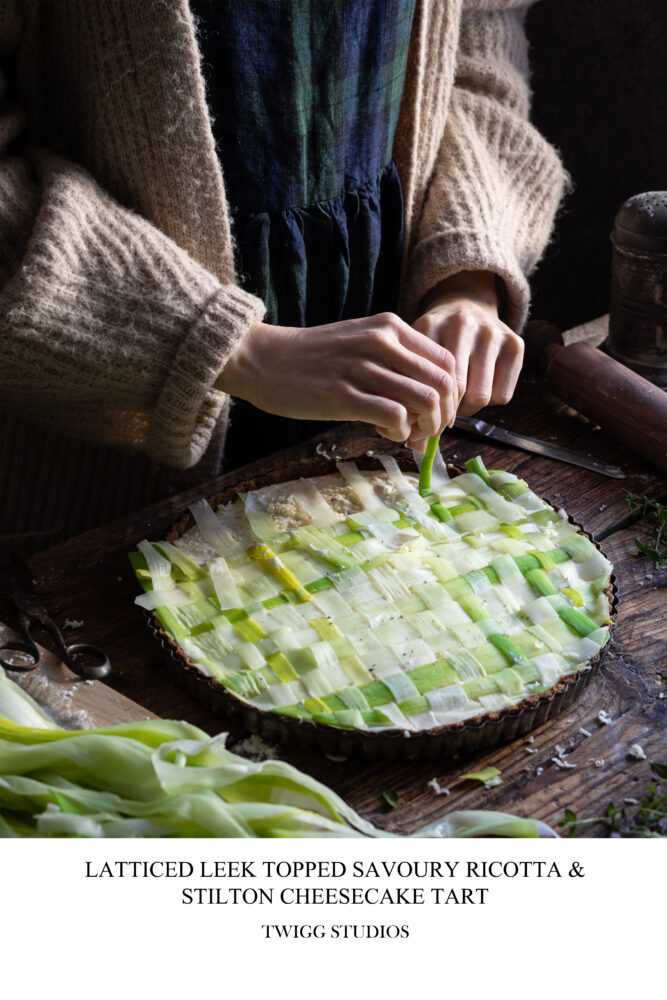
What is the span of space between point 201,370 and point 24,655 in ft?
1.05

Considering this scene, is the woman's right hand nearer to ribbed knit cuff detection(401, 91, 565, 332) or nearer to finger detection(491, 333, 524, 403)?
finger detection(491, 333, 524, 403)

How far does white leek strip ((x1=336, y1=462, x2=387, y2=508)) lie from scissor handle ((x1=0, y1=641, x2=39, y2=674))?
39 cm

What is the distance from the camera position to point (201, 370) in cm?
97

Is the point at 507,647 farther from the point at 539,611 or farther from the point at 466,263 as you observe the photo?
the point at 466,263

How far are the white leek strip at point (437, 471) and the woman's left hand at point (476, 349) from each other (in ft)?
0.22

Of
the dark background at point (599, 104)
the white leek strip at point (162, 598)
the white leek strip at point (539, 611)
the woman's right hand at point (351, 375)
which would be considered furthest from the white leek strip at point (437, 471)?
the dark background at point (599, 104)

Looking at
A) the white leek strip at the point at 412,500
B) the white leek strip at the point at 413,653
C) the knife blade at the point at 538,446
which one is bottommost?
the knife blade at the point at 538,446

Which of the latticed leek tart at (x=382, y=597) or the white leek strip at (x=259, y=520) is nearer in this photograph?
the latticed leek tart at (x=382, y=597)

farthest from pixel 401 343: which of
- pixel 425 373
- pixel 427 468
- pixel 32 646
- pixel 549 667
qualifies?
pixel 32 646

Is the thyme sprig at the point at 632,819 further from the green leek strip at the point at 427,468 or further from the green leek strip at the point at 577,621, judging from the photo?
the green leek strip at the point at 427,468

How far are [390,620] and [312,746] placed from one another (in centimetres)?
16

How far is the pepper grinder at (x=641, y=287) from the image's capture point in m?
1.34

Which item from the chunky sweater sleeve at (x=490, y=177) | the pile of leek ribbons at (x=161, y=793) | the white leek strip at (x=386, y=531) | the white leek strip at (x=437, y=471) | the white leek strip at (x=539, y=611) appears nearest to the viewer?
the pile of leek ribbons at (x=161, y=793)
